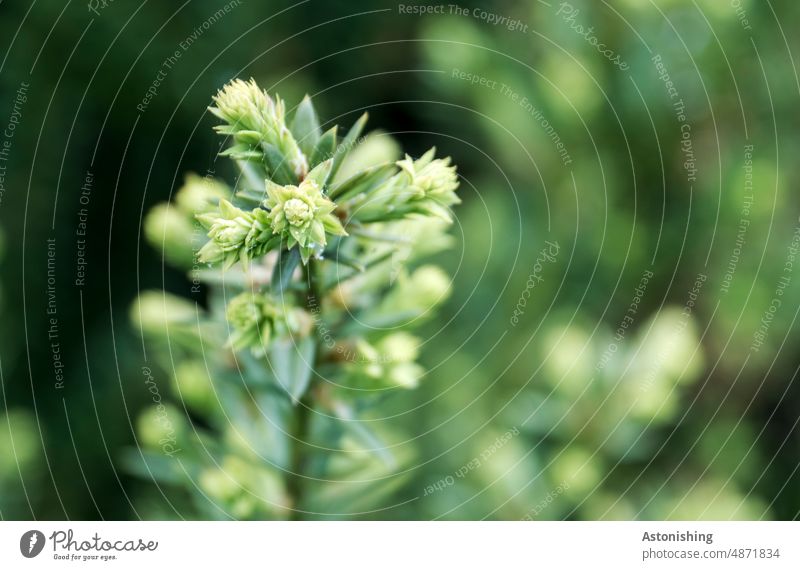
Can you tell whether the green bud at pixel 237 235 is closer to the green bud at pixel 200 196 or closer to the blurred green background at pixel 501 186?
the green bud at pixel 200 196

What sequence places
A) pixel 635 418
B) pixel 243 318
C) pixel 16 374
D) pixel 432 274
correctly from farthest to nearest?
pixel 16 374 < pixel 635 418 < pixel 432 274 < pixel 243 318

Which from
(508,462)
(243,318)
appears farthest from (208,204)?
(508,462)

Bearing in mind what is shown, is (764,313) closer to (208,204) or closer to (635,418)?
(635,418)

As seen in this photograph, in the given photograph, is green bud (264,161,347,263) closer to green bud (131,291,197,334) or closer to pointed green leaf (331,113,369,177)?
pointed green leaf (331,113,369,177)

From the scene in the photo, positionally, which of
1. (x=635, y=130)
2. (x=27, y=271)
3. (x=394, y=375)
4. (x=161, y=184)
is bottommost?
(x=394, y=375)
